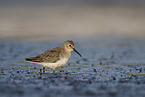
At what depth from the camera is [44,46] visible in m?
17.6

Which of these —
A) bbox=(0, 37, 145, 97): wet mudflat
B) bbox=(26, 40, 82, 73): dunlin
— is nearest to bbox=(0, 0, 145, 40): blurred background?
bbox=(0, 37, 145, 97): wet mudflat

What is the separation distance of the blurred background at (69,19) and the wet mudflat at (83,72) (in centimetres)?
231

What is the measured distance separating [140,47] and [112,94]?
32.2ft

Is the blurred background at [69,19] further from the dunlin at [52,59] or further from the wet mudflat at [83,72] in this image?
the dunlin at [52,59]

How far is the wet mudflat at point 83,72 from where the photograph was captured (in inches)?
323

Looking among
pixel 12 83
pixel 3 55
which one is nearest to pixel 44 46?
pixel 3 55

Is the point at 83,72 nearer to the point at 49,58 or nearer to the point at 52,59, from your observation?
the point at 52,59

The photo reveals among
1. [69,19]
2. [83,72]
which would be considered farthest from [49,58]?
[69,19]

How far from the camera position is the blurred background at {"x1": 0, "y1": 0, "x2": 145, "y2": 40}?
2116cm

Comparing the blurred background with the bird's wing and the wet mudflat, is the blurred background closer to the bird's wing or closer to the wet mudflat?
the wet mudflat

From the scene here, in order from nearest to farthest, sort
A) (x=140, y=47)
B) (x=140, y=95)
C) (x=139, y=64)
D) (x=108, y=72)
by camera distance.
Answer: (x=140, y=95) < (x=108, y=72) < (x=139, y=64) < (x=140, y=47)

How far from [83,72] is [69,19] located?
14.5m

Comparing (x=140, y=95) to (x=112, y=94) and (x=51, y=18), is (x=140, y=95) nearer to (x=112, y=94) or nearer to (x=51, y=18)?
(x=112, y=94)

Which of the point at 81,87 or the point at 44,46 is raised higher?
the point at 44,46
